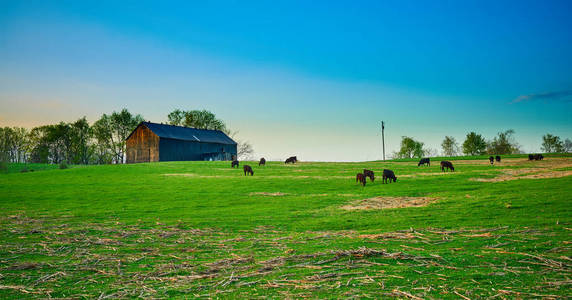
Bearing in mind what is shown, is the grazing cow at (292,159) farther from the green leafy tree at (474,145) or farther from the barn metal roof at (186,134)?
the green leafy tree at (474,145)

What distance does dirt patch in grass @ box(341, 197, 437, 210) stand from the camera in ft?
56.2

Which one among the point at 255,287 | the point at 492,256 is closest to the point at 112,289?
the point at 255,287

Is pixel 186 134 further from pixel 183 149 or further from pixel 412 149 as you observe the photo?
pixel 412 149

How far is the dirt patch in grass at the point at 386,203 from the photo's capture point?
674 inches

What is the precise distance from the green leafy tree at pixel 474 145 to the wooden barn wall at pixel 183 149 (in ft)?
262

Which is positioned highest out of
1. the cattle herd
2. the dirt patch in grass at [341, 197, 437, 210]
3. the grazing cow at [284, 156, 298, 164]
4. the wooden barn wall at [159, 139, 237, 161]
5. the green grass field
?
the wooden barn wall at [159, 139, 237, 161]

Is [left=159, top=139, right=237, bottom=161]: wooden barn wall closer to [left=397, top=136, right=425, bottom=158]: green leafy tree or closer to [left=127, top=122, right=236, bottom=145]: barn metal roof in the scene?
[left=127, top=122, right=236, bottom=145]: barn metal roof

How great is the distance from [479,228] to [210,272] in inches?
341

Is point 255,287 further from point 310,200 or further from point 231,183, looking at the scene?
point 231,183

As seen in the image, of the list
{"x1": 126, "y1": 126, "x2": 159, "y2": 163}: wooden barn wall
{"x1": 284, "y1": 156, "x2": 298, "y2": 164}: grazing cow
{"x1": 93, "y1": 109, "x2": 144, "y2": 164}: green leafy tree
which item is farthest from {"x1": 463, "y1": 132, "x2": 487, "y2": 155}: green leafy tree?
{"x1": 93, "y1": 109, "x2": 144, "y2": 164}: green leafy tree

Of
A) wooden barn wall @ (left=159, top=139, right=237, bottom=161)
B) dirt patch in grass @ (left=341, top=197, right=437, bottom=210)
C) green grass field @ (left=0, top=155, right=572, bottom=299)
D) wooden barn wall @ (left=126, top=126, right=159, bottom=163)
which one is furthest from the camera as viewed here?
wooden barn wall @ (left=159, top=139, right=237, bottom=161)

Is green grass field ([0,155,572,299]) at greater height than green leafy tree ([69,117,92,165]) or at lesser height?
lesser

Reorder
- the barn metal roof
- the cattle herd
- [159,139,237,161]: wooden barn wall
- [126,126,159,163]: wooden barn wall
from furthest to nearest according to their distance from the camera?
1. the barn metal roof
2. [159,139,237,161]: wooden barn wall
3. [126,126,159,163]: wooden barn wall
4. the cattle herd

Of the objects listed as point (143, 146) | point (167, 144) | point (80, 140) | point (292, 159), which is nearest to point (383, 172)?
point (292, 159)
